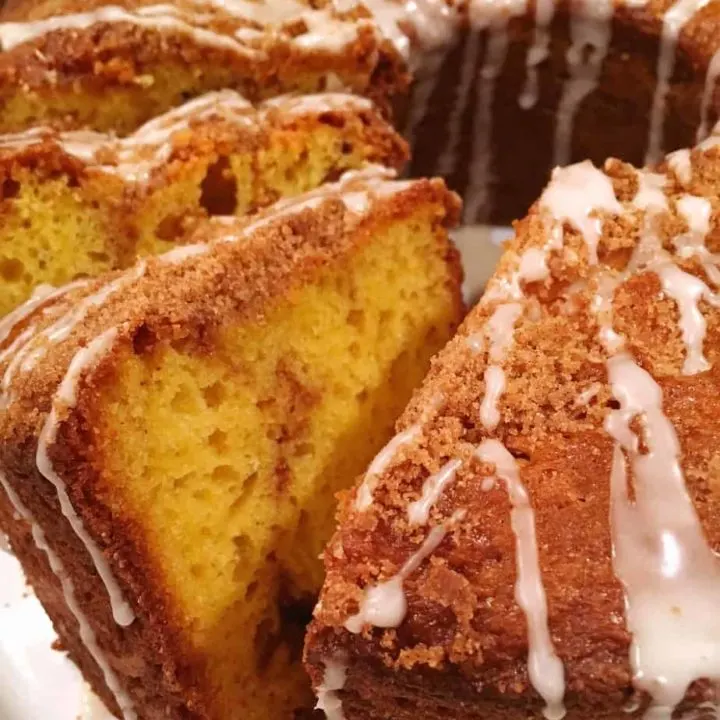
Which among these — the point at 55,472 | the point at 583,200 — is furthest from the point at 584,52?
the point at 55,472

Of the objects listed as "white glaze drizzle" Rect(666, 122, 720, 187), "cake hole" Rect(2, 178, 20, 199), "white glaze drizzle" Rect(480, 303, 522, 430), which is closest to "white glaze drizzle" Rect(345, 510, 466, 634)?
"white glaze drizzle" Rect(480, 303, 522, 430)

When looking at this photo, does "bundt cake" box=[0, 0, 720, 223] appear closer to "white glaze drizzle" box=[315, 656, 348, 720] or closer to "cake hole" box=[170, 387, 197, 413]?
"cake hole" box=[170, 387, 197, 413]

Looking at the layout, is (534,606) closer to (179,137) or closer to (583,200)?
(583,200)

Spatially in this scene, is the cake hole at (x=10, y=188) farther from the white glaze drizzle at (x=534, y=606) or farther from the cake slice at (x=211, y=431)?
the white glaze drizzle at (x=534, y=606)

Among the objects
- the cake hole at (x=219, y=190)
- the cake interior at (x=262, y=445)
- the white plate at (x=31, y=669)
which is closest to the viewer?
the cake interior at (x=262, y=445)

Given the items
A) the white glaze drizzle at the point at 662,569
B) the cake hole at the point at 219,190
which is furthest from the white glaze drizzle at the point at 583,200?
the cake hole at the point at 219,190

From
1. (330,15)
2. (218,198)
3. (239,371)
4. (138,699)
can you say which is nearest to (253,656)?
(138,699)

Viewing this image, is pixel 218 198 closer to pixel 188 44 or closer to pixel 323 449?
pixel 188 44
